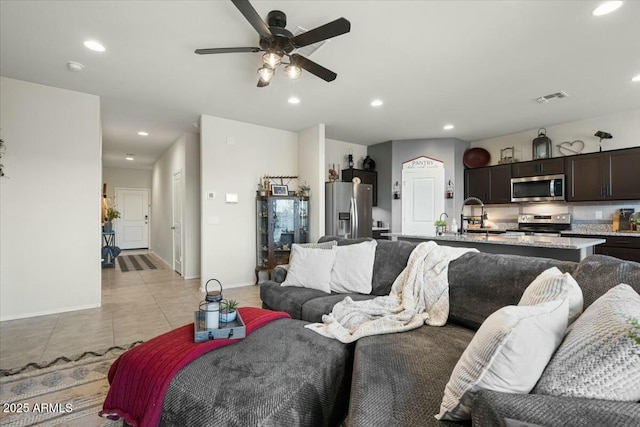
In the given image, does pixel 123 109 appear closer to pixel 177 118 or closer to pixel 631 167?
pixel 177 118

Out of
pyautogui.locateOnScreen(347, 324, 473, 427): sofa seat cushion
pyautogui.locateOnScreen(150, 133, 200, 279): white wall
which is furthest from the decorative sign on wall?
pyautogui.locateOnScreen(347, 324, 473, 427): sofa seat cushion

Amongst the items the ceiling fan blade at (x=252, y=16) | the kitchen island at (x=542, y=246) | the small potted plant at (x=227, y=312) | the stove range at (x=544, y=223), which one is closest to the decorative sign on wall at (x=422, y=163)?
the stove range at (x=544, y=223)

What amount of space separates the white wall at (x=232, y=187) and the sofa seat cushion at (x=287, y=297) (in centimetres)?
207

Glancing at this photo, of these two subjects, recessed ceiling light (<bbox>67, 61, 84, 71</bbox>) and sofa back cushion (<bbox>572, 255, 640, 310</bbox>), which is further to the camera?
recessed ceiling light (<bbox>67, 61, 84, 71</bbox>)

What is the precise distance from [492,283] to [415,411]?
3.66ft

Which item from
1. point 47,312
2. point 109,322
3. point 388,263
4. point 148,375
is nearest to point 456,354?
point 388,263

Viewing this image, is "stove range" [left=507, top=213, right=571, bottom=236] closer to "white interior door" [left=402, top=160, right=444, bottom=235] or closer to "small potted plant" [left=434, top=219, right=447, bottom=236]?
"white interior door" [left=402, top=160, right=444, bottom=235]

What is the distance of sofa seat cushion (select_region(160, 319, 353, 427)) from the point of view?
1.19 m

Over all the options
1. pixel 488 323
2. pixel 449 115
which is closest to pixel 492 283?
pixel 488 323

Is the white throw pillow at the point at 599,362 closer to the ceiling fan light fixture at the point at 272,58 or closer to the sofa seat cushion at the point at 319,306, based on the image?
the sofa seat cushion at the point at 319,306

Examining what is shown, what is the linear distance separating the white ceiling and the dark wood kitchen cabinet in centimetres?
149

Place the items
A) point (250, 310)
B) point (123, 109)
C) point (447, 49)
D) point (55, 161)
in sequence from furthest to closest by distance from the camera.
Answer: point (123, 109)
point (55, 161)
point (447, 49)
point (250, 310)

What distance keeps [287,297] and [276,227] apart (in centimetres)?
253

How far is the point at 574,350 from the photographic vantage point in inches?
35.4
